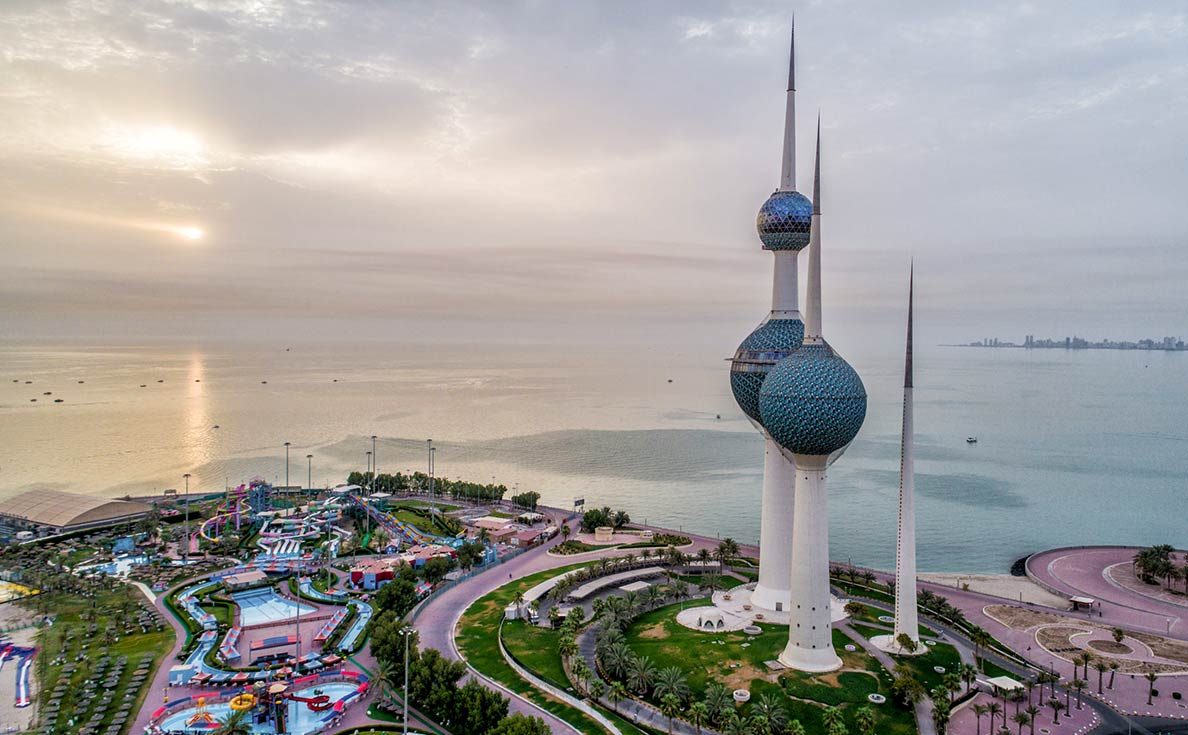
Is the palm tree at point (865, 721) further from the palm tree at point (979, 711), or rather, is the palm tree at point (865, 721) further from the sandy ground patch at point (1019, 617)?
the sandy ground patch at point (1019, 617)

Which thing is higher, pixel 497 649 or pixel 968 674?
pixel 968 674

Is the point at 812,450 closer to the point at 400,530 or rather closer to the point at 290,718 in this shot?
the point at 290,718

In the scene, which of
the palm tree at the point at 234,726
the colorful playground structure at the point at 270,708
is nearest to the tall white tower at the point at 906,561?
the colorful playground structure at the point at 270,708

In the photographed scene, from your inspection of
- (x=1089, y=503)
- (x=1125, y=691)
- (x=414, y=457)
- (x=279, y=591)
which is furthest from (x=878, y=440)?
(x=279, y=591)

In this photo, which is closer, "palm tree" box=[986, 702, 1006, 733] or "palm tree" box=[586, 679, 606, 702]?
"palm tree" box=[986, 702, 1006, 733]

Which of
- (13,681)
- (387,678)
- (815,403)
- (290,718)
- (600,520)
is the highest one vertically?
(815,403)

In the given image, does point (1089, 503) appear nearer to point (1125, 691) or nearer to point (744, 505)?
point (744, 505)

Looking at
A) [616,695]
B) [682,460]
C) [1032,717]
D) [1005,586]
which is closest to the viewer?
[1032,717]

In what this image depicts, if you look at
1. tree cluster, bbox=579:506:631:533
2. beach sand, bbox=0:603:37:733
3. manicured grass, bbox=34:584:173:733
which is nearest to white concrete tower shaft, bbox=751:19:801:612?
tree cluster, bbox=579:506:631:533

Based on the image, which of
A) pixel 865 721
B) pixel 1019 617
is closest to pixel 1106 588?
pixel 1019 617

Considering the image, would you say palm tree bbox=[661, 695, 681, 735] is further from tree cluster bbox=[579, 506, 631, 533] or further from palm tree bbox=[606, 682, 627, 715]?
tree cluster bbox=[579, 506, 631, 533]
